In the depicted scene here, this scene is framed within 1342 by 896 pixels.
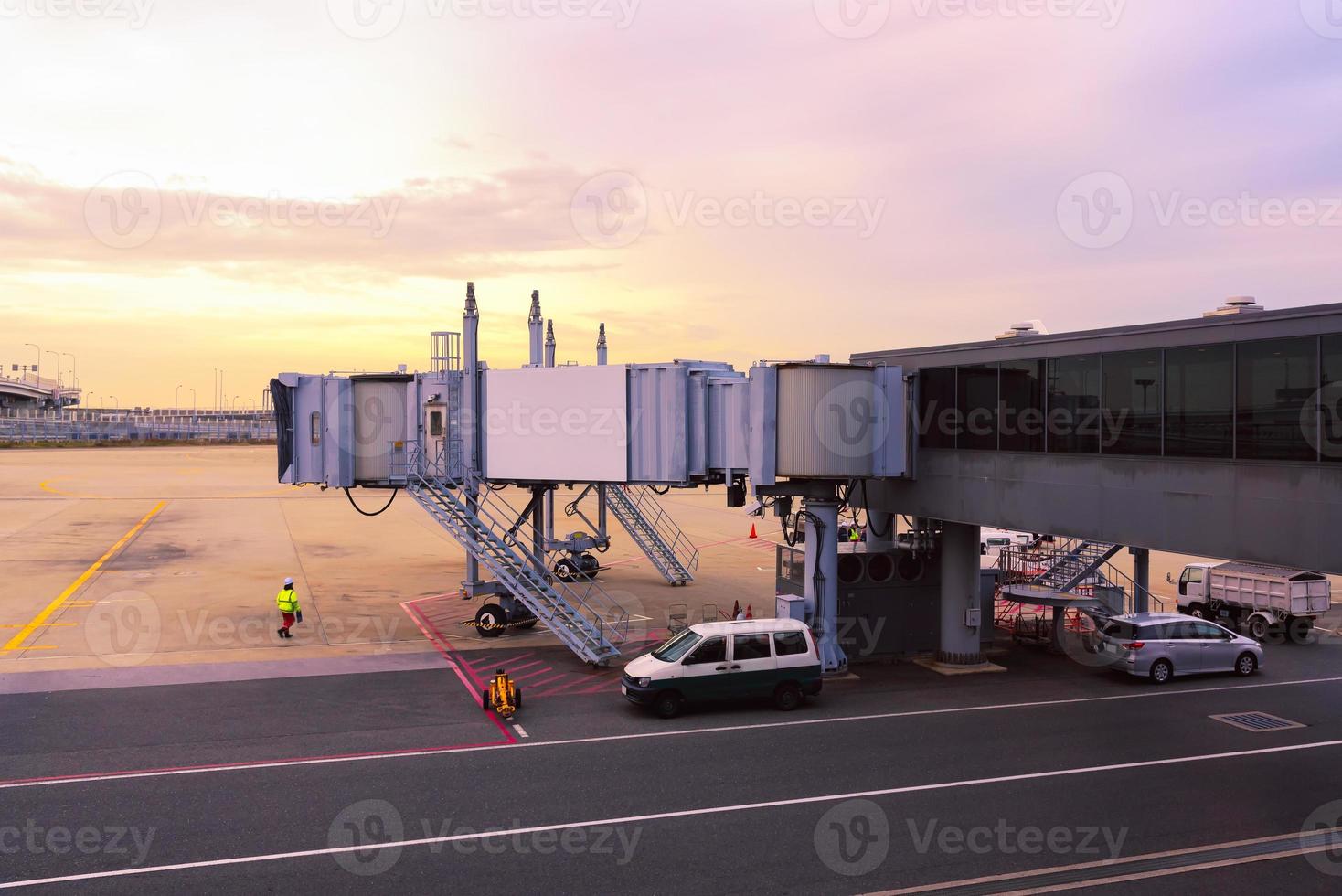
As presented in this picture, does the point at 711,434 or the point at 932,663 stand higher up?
the point at 711,434

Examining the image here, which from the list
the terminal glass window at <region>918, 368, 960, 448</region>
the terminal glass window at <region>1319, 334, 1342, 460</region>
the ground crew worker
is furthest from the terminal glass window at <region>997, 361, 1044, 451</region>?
the ground crew worker

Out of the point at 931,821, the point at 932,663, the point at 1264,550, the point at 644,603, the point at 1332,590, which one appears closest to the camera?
the point at 931,821

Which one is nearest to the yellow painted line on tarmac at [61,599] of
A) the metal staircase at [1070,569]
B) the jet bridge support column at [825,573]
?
the jet bridge support column at [825,573]

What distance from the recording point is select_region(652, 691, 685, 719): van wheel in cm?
2147

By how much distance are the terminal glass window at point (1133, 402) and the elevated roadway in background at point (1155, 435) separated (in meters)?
0.03

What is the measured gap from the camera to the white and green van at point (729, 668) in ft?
70.6

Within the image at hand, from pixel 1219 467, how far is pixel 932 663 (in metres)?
11.6

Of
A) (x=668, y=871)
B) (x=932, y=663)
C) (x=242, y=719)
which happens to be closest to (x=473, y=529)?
(x=242, y=719)

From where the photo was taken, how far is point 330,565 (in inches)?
1718

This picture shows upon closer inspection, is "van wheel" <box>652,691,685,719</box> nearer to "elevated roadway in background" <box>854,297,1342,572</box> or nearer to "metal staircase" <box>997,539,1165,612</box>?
"elevated roadway in background" <box>854,297,1342,572</box>

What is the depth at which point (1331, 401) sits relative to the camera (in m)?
16.0

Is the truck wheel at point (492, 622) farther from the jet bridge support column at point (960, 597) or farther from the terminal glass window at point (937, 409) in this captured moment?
the terminal glass window at point (937, 409)

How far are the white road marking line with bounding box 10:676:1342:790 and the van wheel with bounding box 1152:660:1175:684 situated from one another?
576 mm

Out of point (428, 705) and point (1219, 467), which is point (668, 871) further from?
point (1219, 467)
